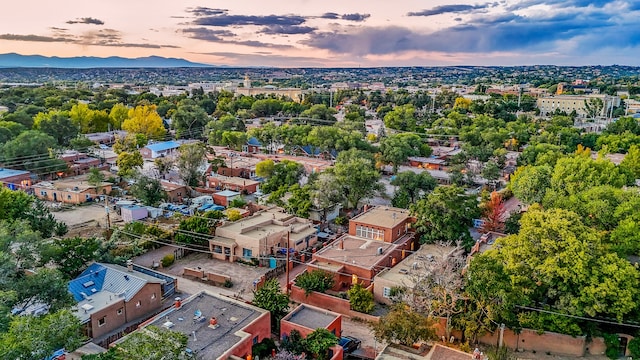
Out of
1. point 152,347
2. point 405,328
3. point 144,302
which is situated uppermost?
point 152,347

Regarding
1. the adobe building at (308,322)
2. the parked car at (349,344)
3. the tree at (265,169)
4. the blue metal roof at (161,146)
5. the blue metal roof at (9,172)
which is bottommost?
the parked car at (349,344)

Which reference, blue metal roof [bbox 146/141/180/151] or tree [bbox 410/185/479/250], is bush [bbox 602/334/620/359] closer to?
tree [bbox 410/185/479/250]

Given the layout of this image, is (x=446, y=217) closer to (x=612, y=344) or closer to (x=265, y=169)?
(x=612, y=344)

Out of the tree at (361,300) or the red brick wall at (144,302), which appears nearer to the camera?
the red brick wall at (144,302)

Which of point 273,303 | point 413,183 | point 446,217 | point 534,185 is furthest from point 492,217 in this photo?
point 273,303

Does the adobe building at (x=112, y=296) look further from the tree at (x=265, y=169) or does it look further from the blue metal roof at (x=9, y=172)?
the blue metal roof at (x=9, y=172)

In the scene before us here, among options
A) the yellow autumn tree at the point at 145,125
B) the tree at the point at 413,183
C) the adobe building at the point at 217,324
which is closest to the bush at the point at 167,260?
the adobe building at the point at 217,324
